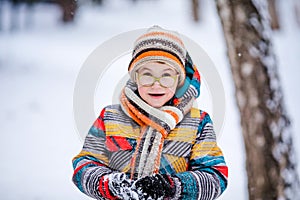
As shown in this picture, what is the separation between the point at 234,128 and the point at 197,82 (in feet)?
6.09

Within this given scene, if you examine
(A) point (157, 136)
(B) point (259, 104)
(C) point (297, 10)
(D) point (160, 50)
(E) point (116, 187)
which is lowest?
(E) point (116, 187)

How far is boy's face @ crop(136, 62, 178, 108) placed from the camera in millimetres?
1259

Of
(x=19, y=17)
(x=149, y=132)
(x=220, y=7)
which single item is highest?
(x=19, y=17)

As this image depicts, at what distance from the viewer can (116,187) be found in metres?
1.18

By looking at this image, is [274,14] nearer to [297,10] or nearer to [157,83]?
[297,10]

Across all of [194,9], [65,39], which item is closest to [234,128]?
[65,39]

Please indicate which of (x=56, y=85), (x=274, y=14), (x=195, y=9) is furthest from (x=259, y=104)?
(x=274, y=14)

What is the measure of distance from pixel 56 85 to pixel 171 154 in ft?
11.2

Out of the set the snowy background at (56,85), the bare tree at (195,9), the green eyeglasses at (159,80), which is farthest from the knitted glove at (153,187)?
the bare tree at (195,9)

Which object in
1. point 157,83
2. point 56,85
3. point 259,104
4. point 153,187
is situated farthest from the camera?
point 56,85

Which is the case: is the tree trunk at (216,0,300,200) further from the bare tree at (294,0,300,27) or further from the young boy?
the bare tree at (294,0,300,27)

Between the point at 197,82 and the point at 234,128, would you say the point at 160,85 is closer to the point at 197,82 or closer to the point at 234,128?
the point at 197,82

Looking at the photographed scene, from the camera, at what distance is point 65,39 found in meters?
6.05

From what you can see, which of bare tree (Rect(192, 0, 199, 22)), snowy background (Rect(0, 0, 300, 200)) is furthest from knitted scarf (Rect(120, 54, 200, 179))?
bare tree (Rect(192, 0, 199, 22))
